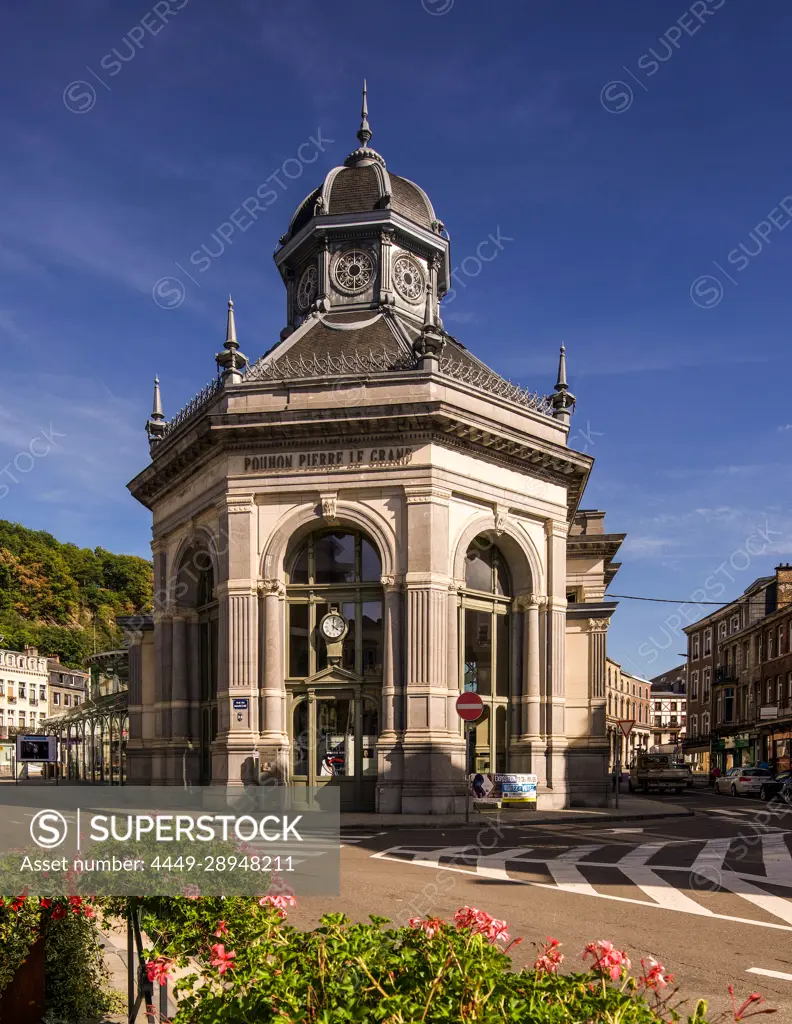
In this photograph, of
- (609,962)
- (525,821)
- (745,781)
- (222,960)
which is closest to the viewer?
(609,962)

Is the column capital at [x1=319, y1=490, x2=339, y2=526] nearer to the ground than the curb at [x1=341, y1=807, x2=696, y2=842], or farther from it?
farther from it

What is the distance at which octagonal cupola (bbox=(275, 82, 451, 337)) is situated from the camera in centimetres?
3222

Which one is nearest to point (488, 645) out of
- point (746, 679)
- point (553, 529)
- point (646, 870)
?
point (553, 529)

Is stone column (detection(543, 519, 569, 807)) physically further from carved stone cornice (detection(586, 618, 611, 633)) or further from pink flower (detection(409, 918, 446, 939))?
pink flower (detection(409, 918, 446, 939))

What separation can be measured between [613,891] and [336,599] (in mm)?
14746

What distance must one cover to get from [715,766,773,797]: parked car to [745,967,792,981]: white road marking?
118ft

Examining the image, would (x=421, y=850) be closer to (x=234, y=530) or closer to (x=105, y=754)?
(x=234, y=530)

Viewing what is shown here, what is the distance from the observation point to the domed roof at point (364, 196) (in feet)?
107

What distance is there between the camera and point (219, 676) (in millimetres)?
25672

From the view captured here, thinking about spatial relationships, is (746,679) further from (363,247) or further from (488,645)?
(363,247)

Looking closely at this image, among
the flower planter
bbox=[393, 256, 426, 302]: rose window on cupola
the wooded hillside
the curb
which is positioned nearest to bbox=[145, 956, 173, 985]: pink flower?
the flower planter

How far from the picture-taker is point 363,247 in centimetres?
3259

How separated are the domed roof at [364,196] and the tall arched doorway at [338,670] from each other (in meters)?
13.5

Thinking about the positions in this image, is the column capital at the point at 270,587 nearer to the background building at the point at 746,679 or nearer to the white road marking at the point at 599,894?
the white road marking at the point at 599,894
